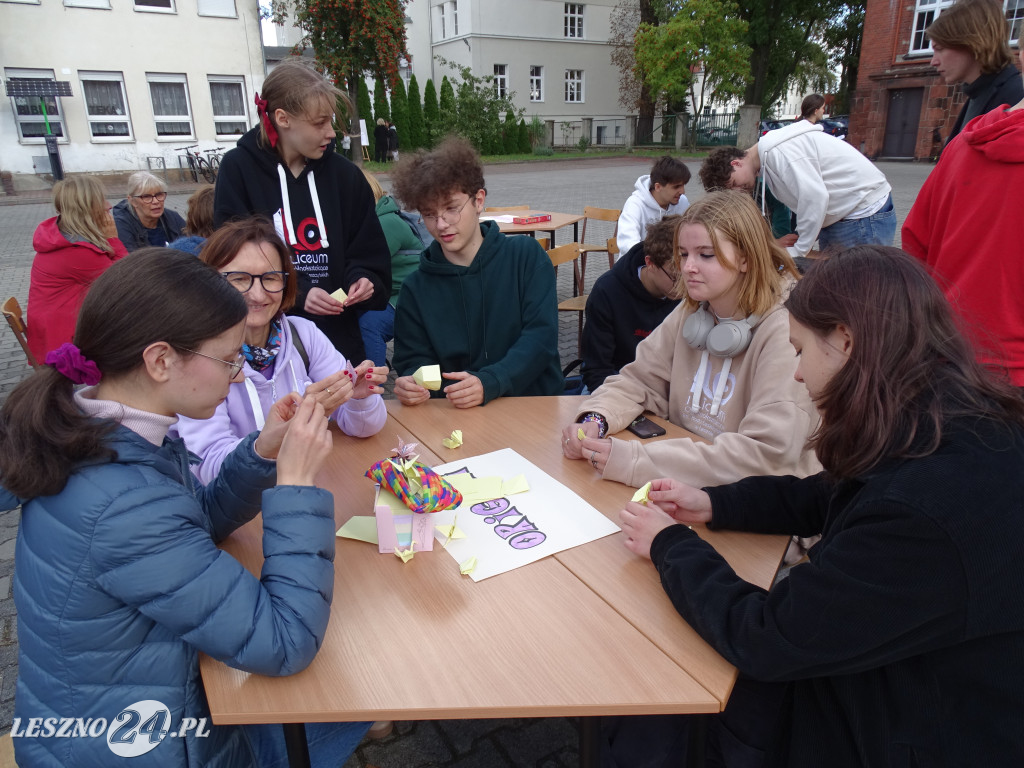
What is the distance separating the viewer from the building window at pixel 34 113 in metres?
17.9

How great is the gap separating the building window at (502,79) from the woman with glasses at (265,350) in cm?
2927

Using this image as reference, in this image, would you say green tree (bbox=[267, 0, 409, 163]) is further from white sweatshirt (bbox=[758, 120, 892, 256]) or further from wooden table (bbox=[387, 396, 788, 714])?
wooden table (bbox=[387, 396, 788, 714])

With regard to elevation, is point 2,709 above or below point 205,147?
below

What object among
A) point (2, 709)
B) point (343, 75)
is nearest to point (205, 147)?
point (343, 75)

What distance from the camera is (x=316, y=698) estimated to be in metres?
1.17

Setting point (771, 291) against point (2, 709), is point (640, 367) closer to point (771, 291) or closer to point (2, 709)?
point (771, 291)

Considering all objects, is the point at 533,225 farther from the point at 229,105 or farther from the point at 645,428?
the point at 229,105

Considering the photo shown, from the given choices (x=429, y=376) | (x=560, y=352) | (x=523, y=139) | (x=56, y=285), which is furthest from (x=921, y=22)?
(x=429, y=376)

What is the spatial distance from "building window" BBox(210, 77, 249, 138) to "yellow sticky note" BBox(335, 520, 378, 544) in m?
22.0

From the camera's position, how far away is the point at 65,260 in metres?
4.25

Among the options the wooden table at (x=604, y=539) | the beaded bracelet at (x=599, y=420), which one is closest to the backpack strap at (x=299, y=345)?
the wooden table at (x=604, y=539)

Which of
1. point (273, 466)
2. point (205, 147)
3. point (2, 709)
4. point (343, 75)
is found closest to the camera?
point (273, 466)

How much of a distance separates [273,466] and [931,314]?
1.38 m

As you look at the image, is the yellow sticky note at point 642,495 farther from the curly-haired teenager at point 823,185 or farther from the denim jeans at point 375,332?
the denim jeans at point 375,332
